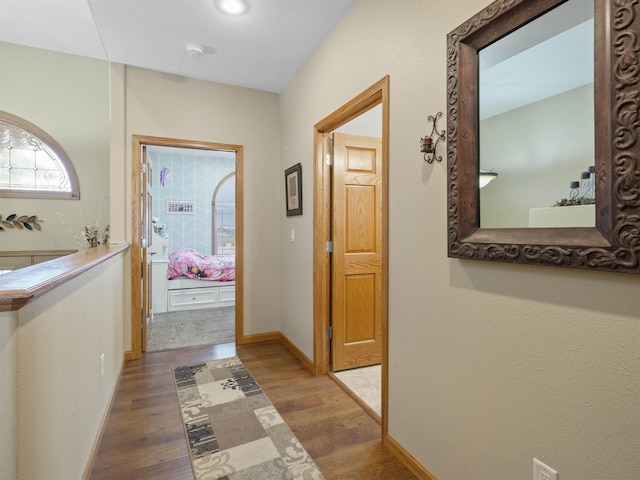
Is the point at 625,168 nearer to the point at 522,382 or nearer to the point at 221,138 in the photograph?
the point at 522,382

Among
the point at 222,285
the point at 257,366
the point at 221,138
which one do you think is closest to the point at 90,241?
the point at 221,138

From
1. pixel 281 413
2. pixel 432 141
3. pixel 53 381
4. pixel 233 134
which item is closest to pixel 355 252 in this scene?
pixel 281 413

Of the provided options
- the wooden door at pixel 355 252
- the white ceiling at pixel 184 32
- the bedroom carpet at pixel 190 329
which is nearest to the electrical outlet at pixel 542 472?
the wooden door at pixel 355 252

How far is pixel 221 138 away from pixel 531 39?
9.65 ft

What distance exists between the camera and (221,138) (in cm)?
346

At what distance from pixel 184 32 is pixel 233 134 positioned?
3.62 feet

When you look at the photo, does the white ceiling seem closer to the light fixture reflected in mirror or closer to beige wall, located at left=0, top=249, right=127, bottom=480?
the light fixture reflected in mirror

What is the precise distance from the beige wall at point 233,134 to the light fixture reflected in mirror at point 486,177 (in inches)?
102

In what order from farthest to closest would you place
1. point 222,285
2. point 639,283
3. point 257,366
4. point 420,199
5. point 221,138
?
point 222,285, point 221,138, point 257,366, point 420,199, point 639,283

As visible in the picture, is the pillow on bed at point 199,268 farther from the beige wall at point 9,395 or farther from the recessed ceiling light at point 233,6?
the beige wall at point 9,395

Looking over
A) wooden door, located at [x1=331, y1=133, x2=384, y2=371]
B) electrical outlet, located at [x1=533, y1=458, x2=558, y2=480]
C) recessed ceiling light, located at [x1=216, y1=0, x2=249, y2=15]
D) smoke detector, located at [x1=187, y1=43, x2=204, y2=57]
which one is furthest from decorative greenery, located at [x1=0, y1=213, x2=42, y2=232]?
electrical outlet, located at [x1=533, y1=458, x2=558, y2=480]

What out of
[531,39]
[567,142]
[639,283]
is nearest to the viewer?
[639,283]

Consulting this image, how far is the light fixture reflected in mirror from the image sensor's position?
126cm

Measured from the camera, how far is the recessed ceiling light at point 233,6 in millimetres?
2152
